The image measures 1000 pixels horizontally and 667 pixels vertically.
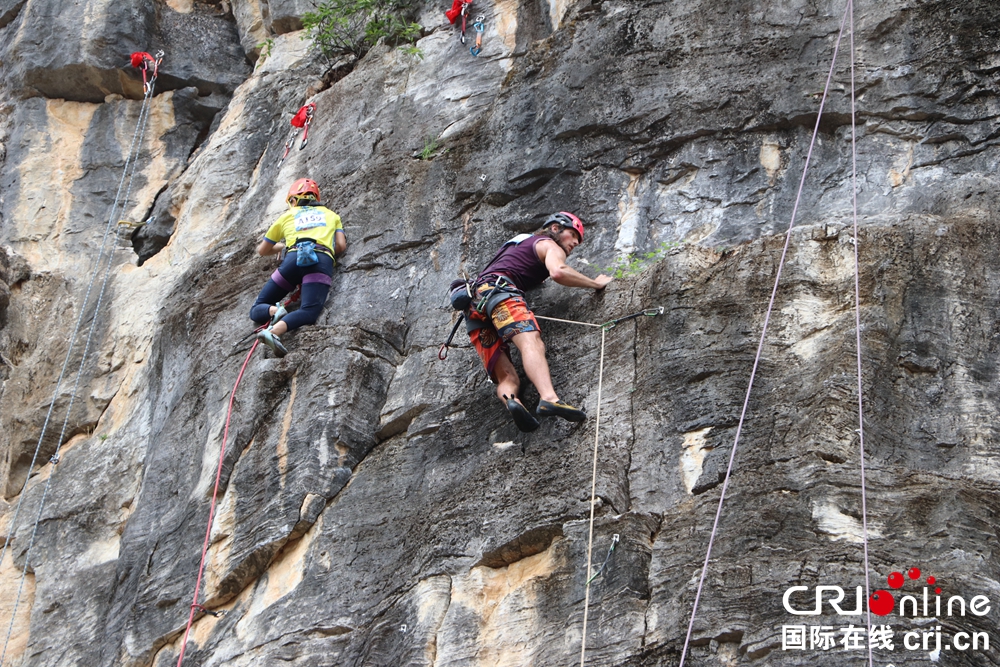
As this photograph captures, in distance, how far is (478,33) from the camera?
507 inches

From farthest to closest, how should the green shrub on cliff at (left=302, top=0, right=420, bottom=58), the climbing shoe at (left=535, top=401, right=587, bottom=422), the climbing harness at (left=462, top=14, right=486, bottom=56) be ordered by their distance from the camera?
the green shrub on cliff at (left=302, top=0, right=420, bottom=58) < the climbing harness at (left=462, top=14, right=486, bottom=56) < the climbing shoe at (left=535, top=401, right=587, bottom=422)

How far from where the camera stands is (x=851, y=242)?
9.09 meters

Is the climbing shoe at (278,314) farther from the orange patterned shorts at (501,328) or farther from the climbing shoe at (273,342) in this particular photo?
the orange patterned shorts at (501,328)

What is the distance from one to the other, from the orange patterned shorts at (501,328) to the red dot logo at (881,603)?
3154 millimetres

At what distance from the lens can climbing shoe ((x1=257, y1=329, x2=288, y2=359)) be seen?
10727 mm

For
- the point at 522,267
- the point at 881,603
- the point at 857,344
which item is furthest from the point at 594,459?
the point at 881,603

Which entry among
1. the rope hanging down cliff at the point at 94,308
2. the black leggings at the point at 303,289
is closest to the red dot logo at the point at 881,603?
the black leggings at the point at 303,289

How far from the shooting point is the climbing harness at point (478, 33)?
12.8 metres

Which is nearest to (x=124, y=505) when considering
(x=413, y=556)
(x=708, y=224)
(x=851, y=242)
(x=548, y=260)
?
(x=413, y=556)

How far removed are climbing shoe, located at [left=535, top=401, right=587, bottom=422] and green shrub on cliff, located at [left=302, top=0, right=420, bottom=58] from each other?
209 inches

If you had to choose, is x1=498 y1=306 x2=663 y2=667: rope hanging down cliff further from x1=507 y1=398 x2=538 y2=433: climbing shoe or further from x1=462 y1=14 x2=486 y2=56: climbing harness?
x1=462 y1=14 x2=486 y2=56: climbing harness

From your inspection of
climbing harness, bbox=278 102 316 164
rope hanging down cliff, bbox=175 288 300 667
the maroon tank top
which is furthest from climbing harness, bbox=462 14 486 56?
the maroon tank top

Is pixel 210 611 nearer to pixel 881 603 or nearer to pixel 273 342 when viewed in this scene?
pixel 273 342

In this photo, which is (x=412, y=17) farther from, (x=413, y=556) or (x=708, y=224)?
(x=413, y=556)
